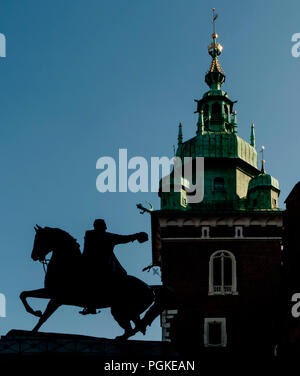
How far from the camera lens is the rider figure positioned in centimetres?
1820

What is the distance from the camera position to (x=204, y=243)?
173ft

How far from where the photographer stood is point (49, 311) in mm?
18000

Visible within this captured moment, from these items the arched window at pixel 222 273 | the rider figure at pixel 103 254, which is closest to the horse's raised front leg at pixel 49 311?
the rider figure at pixel 103 254

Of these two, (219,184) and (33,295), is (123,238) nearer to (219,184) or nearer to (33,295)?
(33,295)

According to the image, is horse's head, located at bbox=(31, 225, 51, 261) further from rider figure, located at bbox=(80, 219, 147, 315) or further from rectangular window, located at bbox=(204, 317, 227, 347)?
rectangular window, located at bbox=(204, 317, 227, 347)

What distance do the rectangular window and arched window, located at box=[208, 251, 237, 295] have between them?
1572mm

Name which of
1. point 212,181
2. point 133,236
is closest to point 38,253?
point 133,236

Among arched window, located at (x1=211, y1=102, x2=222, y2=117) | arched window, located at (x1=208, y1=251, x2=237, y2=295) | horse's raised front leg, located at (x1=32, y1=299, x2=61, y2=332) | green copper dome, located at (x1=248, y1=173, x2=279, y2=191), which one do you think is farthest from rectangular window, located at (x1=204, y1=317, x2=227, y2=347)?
horse's raised front leg, located at (x1=32, y1=299, x2=61, y2=332)

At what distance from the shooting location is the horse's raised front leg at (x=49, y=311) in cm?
1786

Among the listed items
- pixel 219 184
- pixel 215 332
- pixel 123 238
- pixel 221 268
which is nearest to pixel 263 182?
pixel 219 184

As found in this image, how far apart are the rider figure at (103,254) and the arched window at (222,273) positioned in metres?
33.5

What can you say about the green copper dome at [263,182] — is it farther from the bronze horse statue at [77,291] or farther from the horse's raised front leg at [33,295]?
the horse's raised front leg at [33,295]
